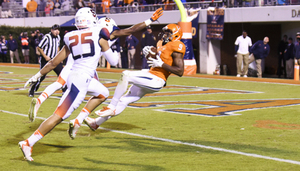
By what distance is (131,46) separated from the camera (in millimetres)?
22594

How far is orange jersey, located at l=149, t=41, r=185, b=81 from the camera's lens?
6.98 m

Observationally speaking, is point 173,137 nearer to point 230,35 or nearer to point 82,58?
point 82,58

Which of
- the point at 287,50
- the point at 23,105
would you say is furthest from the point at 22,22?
the point at 23,105

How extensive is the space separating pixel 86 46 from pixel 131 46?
16670mm

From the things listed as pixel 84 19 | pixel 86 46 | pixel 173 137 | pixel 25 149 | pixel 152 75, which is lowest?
pixel 173 137

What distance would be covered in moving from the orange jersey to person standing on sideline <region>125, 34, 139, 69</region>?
1515cm

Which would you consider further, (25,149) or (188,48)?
(188,48)

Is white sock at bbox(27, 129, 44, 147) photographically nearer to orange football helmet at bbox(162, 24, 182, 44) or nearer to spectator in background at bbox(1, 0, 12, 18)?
orange football helmet at bbox(162, 24, 182, 44)

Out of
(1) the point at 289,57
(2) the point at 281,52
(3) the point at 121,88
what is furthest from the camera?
(2) the point at 281,52

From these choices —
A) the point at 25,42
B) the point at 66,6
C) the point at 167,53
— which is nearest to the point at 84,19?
the point at 167,53

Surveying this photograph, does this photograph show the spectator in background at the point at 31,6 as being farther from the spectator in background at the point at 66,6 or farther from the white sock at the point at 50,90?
the white sock at the point at 50,90

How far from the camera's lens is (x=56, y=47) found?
39.8ft

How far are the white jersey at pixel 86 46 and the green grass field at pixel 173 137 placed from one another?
127 centimetres

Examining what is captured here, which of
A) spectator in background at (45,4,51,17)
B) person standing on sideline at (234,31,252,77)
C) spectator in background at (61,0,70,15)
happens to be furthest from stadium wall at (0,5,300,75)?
spectator in background at (45,4,51,17)
